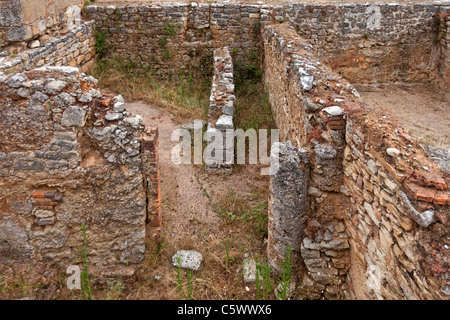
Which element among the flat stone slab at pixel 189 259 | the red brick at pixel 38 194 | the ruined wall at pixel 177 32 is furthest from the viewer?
the ruined wall at pixel 177 32

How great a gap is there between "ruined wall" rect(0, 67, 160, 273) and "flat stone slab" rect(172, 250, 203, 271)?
0.50 m

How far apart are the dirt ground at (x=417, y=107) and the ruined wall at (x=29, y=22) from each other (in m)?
6.59

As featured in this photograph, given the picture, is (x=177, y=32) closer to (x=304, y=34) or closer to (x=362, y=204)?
(x=304, y=34)

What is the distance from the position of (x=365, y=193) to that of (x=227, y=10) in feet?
25.2

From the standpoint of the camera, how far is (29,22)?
631cm

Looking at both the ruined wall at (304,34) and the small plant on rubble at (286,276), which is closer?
the small plant on rubble at (286,276)

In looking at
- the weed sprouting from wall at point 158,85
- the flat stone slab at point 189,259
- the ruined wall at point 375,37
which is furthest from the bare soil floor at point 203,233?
the ruined wall at point 375,37

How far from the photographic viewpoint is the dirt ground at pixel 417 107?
7.47 m

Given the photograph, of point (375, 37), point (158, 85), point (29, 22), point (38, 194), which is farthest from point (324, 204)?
point (375, 37)

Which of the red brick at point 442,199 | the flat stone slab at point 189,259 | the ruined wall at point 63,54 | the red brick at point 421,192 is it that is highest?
the ruined wall at point 63,54

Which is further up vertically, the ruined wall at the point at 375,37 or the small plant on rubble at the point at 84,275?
the ruined wall at the point at 375,37

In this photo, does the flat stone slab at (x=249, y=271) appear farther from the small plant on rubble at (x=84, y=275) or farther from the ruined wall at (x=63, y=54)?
the ruined wall at (x=63, y=54)

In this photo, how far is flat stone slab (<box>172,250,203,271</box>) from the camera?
4.46m

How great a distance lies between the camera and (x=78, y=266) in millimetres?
4410
